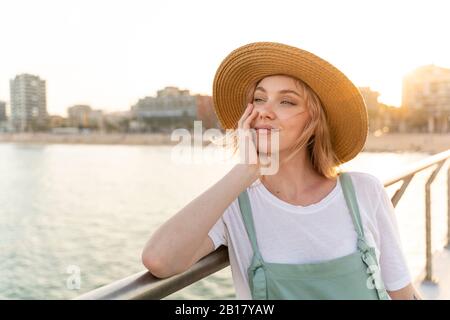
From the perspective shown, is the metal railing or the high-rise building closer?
the metal railing

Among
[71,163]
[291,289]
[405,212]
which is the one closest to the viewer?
[291,289]

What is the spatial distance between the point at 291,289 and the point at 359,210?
0.29m

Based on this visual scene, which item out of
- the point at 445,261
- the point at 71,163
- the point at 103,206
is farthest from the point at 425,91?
the point at 445,261

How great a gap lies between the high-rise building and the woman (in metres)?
85.6

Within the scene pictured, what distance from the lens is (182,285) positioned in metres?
0.95

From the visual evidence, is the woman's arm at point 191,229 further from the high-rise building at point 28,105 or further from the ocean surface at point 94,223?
the high-rise building at point 28,105

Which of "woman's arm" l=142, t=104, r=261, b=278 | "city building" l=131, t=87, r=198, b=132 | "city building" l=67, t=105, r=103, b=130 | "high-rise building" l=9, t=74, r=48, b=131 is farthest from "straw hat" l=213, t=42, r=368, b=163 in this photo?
"high-rise building" l=9, t=74, r=48, b=131

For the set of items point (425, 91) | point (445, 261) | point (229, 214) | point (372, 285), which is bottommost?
point (445, 261)

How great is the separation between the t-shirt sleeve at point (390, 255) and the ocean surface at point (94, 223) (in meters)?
0.44

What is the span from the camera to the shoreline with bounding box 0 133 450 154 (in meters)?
49.6

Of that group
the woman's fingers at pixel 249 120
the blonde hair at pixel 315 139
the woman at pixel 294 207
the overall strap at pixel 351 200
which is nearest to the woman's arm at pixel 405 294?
the woman at pixel 294 207

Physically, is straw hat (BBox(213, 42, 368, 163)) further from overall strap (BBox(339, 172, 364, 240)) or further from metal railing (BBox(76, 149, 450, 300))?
metal railing (BBox(76, 149, 450, 300))

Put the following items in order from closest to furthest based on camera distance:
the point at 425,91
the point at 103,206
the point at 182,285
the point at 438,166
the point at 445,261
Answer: the point at 182,285 → the point at 438,166 → the point at 445,261 → the point at 103,206 → the point at 425,91

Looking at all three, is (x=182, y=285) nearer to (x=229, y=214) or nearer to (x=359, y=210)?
(x=229, y=214)
